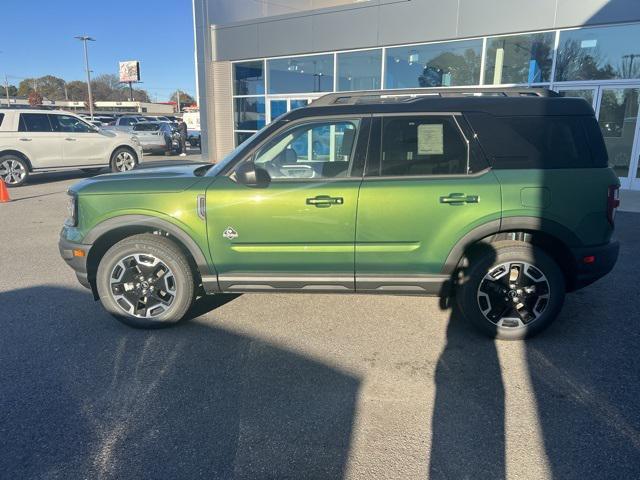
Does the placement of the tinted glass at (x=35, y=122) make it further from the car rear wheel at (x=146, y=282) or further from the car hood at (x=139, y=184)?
the car rear wheel at (x=146, y=282)

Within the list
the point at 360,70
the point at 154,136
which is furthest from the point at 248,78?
the point at 154,136

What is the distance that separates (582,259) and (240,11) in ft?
57.9

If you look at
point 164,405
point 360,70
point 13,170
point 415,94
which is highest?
point 360,70

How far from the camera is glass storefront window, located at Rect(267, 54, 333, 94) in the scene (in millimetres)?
14438

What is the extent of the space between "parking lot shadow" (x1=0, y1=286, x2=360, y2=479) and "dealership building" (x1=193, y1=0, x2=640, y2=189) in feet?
30.9

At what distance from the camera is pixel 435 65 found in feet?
40.8

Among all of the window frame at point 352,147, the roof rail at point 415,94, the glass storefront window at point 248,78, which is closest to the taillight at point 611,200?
the roof rail at point 415,94

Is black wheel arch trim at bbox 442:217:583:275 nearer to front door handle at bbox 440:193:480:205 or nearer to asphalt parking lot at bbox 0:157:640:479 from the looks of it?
front door handle at bbox 440:193:480:205

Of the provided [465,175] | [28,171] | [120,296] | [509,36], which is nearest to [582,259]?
[465,175]

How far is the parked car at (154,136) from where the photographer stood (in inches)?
844

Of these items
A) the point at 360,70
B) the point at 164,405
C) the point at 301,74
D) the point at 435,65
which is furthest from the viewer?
the point at 301,74

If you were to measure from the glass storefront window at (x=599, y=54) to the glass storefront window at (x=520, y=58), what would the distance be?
0.30m

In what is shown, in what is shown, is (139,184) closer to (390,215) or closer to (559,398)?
(390,215)

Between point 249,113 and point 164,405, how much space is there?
49.1ft
